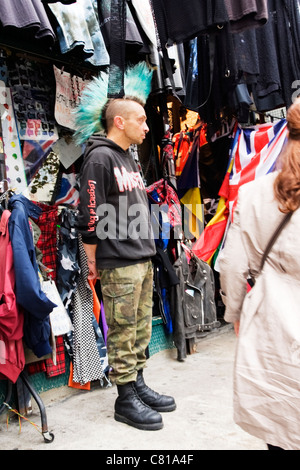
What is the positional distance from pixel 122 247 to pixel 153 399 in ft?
3.49

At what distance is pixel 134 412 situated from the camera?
266 cm

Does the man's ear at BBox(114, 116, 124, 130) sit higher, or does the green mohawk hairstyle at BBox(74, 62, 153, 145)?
the green mohawk hairstyle at BBox(74, 62, 153, 145)

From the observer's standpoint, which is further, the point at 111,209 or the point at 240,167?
the point at 240,167

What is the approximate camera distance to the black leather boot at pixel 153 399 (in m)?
2.87

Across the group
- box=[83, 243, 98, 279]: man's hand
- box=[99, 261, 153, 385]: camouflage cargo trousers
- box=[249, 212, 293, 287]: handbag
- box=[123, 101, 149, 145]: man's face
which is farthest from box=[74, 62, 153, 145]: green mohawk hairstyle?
box=[249, 212, 293, 287]: handbag

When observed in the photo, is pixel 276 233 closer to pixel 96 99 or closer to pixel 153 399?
pixel 153 399

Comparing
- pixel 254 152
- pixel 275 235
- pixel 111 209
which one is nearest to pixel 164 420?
pixel 111 209

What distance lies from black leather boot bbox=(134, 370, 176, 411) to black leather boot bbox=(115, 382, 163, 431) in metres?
0.11

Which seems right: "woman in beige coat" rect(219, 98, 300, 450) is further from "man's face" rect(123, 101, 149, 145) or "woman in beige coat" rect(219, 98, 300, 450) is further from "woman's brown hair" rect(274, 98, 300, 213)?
"man's face" rect(123, 101, 149, 145)

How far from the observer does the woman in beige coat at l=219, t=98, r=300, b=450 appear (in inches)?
56.9

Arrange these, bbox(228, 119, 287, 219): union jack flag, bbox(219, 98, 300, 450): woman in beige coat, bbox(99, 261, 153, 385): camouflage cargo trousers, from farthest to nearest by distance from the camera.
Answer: bbox(228, 119, 287, 219): union jack flag → bbox(99, 261, 153, 385): camouflage cargo trousers → bbox(219, 98, 300, 450): woman in beige coat

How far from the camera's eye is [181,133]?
5.50 m

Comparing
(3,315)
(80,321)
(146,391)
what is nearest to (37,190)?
(80,321)

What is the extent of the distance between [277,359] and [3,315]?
1556 millimetres
